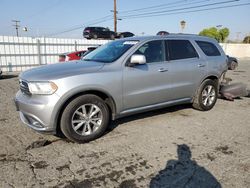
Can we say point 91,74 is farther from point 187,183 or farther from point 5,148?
point 187,183

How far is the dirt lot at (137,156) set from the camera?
289 centimetres

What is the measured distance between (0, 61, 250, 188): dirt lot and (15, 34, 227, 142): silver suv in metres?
0.37

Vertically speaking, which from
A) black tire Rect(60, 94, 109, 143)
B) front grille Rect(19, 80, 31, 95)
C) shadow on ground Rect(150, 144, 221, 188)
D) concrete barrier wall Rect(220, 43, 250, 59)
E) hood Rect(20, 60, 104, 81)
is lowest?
shadow on ground Rect(150, 144, 221, 188)

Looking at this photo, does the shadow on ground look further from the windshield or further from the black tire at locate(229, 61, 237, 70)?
the black tire at locate(229, 61, 237, 70)

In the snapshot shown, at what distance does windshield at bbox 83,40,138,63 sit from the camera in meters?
4.37

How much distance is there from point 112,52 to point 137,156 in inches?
84.6

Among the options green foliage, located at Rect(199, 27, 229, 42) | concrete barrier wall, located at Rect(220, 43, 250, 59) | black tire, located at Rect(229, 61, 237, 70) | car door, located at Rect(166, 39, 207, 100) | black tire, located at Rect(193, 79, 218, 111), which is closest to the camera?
car door, located at Rect(166, 39, 207, 100)

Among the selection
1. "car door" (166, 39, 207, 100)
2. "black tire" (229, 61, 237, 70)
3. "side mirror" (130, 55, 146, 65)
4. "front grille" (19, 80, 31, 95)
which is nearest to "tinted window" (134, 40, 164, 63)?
"car door" (166, 39, 207, 100)

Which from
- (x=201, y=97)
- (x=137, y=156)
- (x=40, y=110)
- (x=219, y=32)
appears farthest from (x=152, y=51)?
(x=219, y=32)

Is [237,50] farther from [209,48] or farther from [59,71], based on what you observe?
[59,71]

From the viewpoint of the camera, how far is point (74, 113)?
3795 millimetres

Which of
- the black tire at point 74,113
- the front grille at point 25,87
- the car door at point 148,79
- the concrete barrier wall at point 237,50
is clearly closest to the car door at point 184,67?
the car door at point 148,79

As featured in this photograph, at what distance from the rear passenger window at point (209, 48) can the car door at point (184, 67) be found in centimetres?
33

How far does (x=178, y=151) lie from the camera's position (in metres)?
3.66
